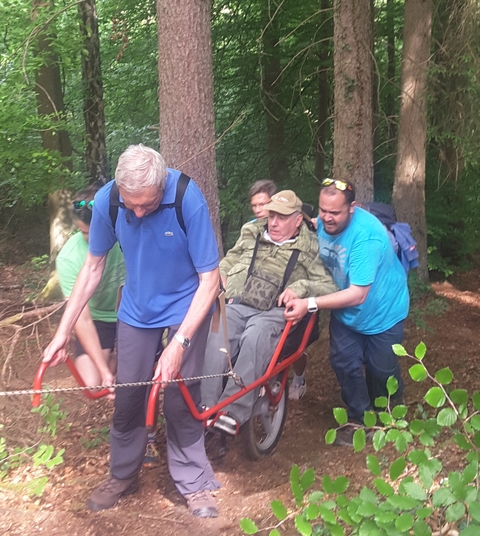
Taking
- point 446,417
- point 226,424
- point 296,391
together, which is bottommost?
point 296,391

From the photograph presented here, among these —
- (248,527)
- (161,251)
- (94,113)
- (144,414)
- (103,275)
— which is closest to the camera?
(248,527)

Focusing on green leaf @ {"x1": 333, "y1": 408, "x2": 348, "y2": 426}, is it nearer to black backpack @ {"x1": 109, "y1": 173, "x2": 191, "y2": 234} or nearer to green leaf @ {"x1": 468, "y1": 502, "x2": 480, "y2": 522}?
green leaf @ {"x1": 468, "y1": 502, "x2": 480, "y2": 522}

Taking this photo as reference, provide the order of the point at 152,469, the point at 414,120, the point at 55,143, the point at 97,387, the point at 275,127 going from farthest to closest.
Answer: the point at 275,127 < the point at 55,143 < the point at 414,120 < the point at 152,469 < the point at 97,387

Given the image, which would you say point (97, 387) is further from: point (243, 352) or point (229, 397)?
point (243, 352)

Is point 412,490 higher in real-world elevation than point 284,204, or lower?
lower

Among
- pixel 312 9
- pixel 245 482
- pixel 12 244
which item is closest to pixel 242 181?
pixel 312 9

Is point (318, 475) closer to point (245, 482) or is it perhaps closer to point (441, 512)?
point (245, 482)

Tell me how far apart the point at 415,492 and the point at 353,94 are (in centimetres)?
482

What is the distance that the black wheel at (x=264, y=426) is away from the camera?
12.6ft

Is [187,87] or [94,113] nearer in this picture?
[187,87]

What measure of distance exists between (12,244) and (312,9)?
700cm

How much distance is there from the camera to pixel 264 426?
13.7 ft

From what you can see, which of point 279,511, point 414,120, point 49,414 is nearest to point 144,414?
point 49,414

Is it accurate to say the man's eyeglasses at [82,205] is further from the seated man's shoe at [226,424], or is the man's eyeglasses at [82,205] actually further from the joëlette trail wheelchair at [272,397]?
the seated man's shoe at [226,424]
